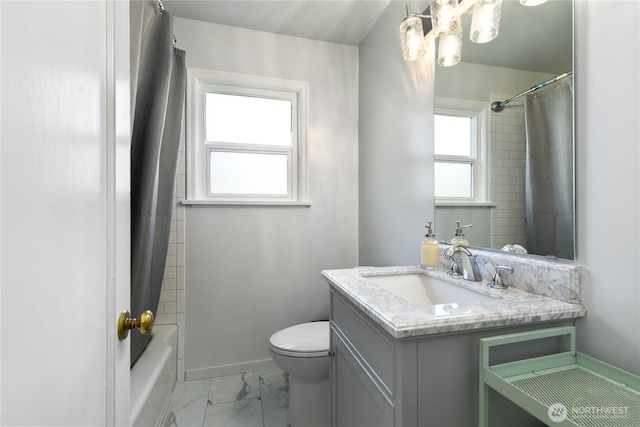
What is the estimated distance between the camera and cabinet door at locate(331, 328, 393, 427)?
752 mm

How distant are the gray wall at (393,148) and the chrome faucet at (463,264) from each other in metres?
0.31

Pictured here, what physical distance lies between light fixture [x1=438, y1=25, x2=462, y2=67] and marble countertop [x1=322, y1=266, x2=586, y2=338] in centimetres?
100

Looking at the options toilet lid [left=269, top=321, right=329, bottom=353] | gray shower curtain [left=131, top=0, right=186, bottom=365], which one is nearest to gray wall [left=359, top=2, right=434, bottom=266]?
toilet lid [left=269, top=321, right=329, bottom=353]

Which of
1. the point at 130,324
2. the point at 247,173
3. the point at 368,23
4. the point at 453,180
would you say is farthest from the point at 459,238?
the point at 368,23

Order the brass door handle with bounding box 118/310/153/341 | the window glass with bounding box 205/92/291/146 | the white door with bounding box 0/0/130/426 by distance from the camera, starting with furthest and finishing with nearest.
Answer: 1. the window glass with bounding box 205/92/291/146
2. the brass door handle with bounding box 118/310/153/341
3. the white door with bounding box 0/0/130/426

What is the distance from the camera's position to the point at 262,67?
6.72ft

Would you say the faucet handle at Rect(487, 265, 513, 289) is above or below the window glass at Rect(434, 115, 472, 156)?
below

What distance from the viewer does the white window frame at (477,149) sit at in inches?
43.9

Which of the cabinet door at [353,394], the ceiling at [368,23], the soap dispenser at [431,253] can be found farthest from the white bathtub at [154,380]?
the ceiling at [368,23]

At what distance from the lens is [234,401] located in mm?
1681

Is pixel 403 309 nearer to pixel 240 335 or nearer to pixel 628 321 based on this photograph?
pixel 628 321

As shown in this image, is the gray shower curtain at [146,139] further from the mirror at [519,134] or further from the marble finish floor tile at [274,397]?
the mirror at [519,134]

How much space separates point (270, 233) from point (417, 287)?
3.83 feet

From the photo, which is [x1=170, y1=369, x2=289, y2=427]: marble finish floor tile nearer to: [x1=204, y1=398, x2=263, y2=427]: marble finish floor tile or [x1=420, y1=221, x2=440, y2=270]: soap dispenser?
[x1=204, y1=398, x2=263, y2=427]: marble finish floor tile
